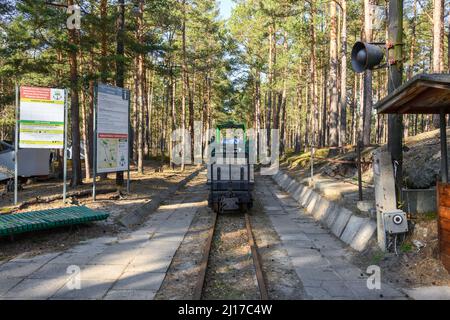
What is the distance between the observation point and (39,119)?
1205 cm

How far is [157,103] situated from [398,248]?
58.0m

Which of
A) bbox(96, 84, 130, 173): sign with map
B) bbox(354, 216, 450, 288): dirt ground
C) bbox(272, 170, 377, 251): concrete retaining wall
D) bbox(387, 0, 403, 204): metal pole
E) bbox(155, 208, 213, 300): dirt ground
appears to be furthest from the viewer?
bbox(96, 84, 130, 173): sign with map

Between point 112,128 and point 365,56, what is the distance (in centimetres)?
999

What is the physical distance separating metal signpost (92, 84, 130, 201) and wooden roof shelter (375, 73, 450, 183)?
9.42 meters

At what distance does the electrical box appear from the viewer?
23.0 feet

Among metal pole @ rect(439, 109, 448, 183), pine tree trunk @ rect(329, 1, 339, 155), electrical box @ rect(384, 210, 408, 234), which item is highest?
pine tree trunk @ rect(329, 1, 339, 155)

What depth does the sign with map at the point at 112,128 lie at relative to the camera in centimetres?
1352

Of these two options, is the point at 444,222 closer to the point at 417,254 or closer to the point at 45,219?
the point at 417,254

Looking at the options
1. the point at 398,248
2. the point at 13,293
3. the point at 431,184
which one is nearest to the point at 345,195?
Result: the point at 431,184

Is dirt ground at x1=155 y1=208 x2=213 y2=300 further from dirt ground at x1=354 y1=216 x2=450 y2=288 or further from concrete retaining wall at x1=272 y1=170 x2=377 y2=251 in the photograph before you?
concrete retaining wall at x1=272 y1=170 x2=377 y2=251

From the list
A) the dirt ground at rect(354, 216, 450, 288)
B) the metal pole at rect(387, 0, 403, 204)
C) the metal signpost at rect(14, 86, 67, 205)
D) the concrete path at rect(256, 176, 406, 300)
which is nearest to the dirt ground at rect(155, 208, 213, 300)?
the concrete path at rect(256, 176, 406, 300)

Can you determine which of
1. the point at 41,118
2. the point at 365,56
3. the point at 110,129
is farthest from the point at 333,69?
the point at 365,56

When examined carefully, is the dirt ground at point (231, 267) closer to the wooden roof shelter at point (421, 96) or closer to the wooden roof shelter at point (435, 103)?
the wooden roof shelter at point (435, 103)

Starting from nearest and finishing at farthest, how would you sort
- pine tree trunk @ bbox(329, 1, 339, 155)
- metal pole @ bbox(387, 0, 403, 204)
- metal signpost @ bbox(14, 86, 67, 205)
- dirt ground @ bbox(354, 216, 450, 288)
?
dirt ground @ bbox(354, 216, 450, 288) < metal pole @ bbox(387, 0, 403, 204) < metal signpost @ bbox(14, 86, 67, 205) < pine tree trunk @ bbox(329, 1, 339, 155)
